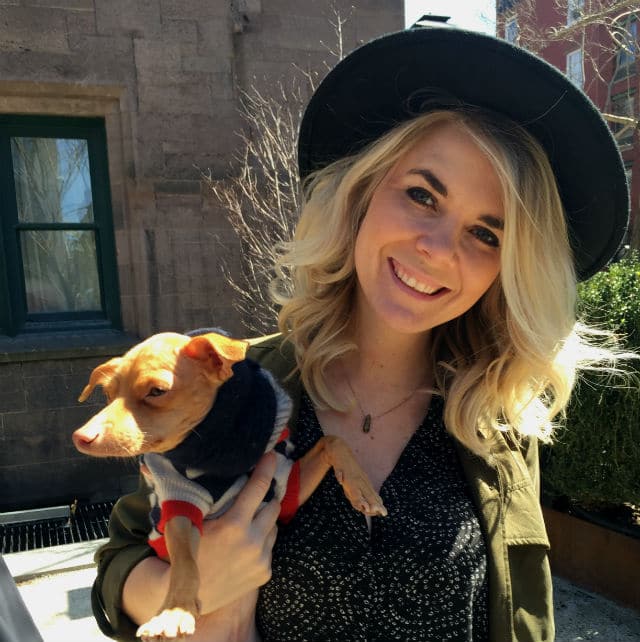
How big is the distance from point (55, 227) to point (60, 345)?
1.19m

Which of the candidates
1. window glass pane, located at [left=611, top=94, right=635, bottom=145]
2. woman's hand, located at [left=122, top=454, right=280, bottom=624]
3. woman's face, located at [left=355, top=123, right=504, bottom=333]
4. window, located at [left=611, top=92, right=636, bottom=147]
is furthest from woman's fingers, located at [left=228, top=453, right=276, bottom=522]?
window glass pane, located at [left=611, top=94, right=635, bottom=145]

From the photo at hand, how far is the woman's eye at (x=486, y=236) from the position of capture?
1.70 m

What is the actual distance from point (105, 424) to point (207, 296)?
15.1ft

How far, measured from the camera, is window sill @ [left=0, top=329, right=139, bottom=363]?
5.21 m

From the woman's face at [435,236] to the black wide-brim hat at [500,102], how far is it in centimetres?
→ 16

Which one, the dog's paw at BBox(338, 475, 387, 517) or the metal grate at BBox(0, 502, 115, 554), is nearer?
the dog's paw at BBox(338, 475, 387, 517)

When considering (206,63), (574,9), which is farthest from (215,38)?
(574,9)

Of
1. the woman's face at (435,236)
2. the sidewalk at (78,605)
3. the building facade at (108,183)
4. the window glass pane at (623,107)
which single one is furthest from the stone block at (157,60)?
the window glass pane at (623,107)

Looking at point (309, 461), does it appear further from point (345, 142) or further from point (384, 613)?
point (345, 142)

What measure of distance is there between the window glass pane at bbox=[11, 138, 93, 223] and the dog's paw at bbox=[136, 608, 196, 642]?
17.0ft

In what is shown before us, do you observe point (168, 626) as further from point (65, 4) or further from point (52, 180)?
point (65, 4)

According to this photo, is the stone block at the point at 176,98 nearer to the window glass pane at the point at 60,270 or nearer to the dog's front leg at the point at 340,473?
the window glass pane at the point at 60,270

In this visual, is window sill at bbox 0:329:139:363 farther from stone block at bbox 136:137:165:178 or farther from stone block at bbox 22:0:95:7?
stone block at bbox 22:0:95:7

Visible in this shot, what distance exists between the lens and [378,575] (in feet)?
4.99
